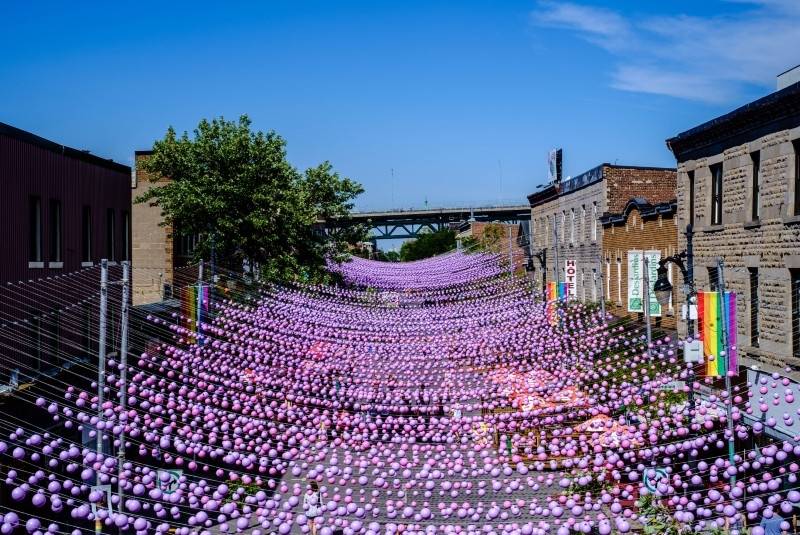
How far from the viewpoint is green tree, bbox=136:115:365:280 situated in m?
28.2

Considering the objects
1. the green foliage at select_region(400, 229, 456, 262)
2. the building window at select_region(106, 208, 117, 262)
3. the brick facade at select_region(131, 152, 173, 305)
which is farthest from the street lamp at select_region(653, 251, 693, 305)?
the green foliage at select_region(400, 229, 456, 262)

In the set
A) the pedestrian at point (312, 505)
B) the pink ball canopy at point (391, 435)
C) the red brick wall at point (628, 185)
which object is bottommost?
the pedestrian at point (312, 505)

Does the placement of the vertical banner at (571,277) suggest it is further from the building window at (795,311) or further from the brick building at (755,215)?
the building window at (795,311)

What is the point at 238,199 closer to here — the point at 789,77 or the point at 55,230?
the point at 55,230

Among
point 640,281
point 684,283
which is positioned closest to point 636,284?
point 640,281

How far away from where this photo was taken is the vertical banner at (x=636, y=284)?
25547 mm

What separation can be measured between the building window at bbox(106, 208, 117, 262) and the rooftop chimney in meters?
18.9

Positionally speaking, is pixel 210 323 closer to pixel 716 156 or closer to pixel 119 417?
pixel 119 417

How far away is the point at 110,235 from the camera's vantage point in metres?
24.9

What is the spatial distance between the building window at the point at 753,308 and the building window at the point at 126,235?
18.3 m

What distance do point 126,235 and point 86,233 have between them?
9.50 feet

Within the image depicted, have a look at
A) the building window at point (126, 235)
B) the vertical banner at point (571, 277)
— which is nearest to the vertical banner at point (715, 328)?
the building window at point (126, 235)

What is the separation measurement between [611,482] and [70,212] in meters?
Answer: 15.4

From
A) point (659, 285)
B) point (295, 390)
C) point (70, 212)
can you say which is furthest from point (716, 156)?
point (70, 212)
